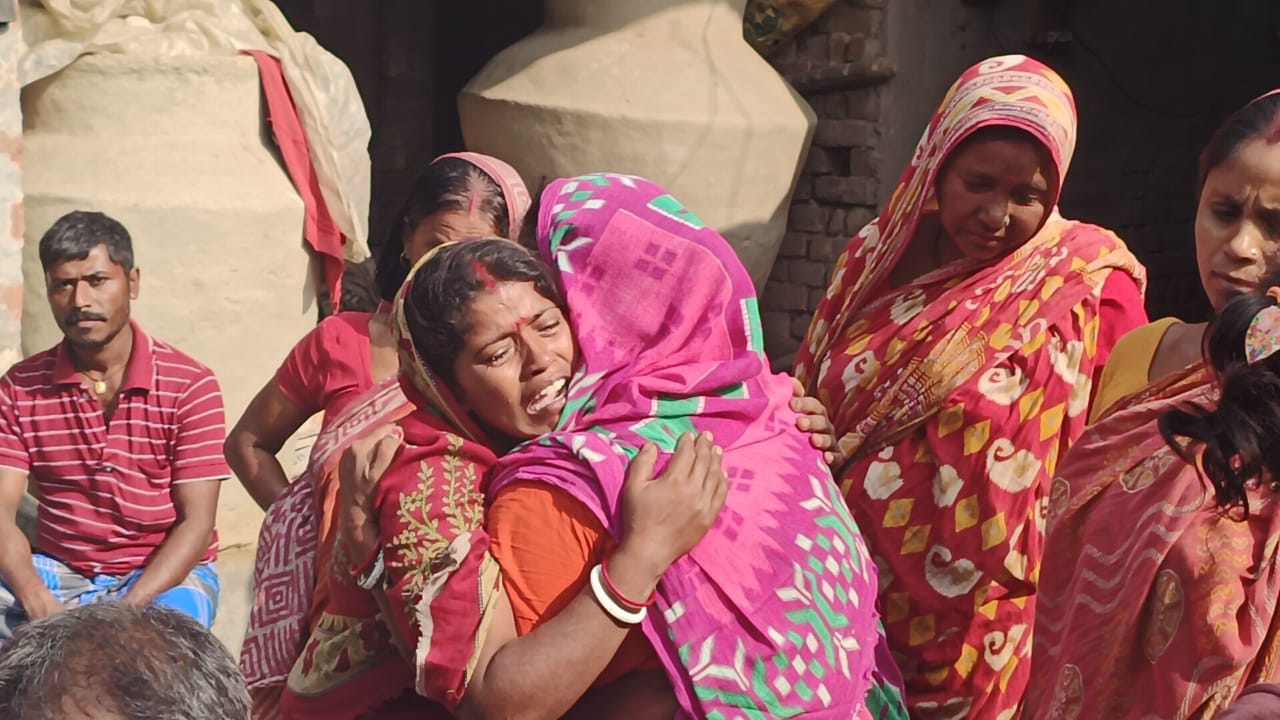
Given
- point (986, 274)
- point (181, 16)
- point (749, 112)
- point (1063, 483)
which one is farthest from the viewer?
point (749, 112)

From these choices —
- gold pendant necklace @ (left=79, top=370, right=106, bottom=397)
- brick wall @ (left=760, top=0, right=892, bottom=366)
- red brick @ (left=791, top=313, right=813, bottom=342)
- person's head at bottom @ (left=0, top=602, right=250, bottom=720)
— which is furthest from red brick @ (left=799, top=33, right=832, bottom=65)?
person's head at bottom @ (left=0, top=602, right=250, bottom=720)

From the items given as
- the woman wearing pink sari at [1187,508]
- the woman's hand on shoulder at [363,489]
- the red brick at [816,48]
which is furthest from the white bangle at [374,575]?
the red brick at [816,48]

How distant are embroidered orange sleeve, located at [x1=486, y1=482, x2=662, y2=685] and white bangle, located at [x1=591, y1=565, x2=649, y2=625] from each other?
3 cm

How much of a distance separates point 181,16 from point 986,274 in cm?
304

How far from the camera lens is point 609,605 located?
1957 mm

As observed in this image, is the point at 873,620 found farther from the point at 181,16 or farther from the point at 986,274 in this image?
A: the point at 181,16

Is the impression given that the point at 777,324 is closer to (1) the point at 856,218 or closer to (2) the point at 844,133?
(1) the point at 856,218

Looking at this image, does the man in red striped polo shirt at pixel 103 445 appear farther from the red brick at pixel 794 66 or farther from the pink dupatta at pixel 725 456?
the red brick at pixel 794 66

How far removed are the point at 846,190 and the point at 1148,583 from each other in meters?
3.82

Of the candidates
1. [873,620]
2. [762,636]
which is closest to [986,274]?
[873,620]

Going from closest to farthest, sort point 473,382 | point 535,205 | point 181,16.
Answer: point 473,382 < point 535,205 < point 181,16

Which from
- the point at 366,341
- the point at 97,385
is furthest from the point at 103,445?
the point at 366,341

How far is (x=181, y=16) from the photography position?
505 cm

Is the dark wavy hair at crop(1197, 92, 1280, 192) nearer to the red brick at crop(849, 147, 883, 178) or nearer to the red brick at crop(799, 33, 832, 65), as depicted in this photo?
the red brick at crop(849, 147, 883, 178)
